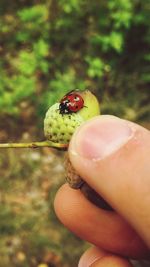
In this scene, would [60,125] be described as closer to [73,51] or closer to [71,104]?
[71,104]

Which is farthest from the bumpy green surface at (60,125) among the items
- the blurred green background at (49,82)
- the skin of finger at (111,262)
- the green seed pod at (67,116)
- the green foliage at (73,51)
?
the green foliage at (73,51)

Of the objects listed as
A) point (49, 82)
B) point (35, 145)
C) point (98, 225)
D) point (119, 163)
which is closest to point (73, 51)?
point (49, 82)

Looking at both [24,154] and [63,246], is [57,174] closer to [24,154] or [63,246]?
[24,154]


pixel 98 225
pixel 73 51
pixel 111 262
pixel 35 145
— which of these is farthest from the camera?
pixel 73 51

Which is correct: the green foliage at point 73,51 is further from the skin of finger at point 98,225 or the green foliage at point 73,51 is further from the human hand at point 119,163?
the human hand at point 119,163

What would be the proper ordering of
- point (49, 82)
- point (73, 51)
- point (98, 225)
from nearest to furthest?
point (98, 225) → point (49, 82) → point (73, 51)

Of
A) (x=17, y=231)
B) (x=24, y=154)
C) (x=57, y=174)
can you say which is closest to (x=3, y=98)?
(x=24, y=154)
